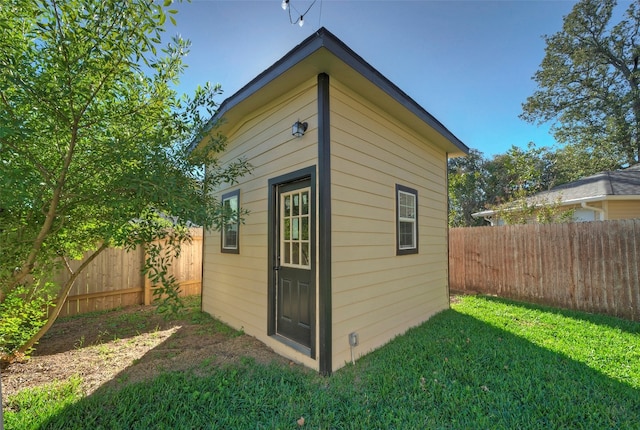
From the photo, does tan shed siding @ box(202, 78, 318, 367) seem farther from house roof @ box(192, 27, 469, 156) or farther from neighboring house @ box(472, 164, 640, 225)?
neighboring house @ box(472, 164, 640, 225)

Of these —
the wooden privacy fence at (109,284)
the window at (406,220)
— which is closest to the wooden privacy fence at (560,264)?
the window at (406,220)

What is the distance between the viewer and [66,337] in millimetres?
4133

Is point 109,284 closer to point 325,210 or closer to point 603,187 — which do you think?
point 325,210

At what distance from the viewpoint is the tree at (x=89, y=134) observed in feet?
7.28

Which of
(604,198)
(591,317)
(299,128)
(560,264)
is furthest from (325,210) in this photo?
(604,198)

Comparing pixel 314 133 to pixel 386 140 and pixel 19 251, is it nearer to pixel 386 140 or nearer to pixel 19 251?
pixel 386 140

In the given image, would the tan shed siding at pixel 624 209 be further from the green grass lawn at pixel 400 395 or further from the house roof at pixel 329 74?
the house roof at pixel 329 74

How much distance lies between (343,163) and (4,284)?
12.3ft

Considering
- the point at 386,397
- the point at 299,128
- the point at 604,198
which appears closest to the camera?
the point at 386,397

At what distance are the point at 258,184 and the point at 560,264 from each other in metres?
6.20

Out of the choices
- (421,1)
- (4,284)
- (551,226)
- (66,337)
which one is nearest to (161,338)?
(66,337)

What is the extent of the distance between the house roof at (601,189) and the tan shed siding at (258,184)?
824cm

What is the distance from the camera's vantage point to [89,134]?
8.82 ft

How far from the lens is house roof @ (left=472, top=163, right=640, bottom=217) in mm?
7949
